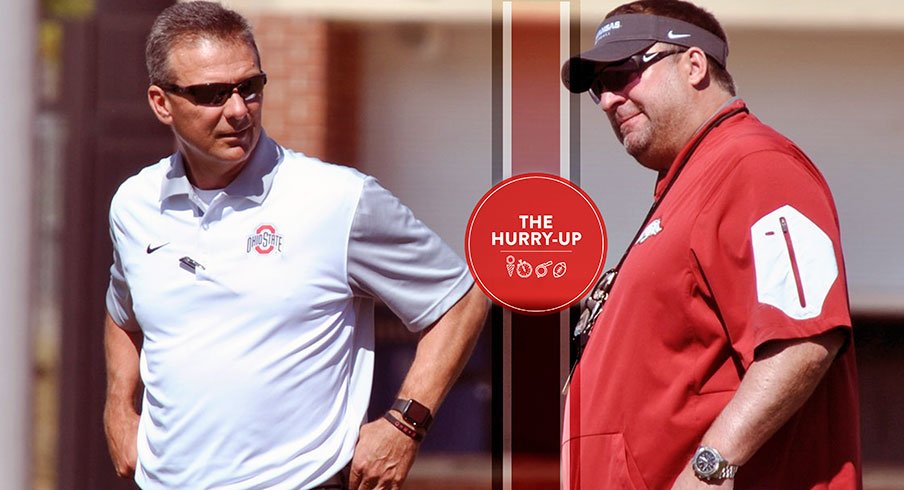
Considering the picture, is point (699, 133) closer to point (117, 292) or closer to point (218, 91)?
point (218, 91)

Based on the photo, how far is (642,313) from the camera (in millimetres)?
1916

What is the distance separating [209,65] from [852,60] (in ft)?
4.07

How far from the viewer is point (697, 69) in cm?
206

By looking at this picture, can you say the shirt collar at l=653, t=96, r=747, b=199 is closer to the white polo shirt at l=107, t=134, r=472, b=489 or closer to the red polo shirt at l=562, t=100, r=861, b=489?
the red polo shirt at l=562, t=100, r=861, b=489

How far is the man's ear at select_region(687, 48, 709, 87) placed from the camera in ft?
6.75

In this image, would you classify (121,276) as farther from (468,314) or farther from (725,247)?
(725,247)

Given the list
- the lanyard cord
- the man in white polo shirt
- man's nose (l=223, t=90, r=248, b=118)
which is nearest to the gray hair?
the man in white polo shirt

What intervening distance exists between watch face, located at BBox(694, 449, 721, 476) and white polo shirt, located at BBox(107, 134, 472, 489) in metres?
0.72

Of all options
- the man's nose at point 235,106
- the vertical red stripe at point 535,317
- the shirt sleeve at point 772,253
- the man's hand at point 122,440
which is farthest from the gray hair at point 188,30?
the shirt sleeve at point 772,253

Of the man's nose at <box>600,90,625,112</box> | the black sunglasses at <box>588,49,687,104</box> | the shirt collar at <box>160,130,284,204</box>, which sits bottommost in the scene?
the shirt collar at <box>160,130,284,204</box>

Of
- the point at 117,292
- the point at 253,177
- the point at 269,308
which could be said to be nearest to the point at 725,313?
the point at 269,308

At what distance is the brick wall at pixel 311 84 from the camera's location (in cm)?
241

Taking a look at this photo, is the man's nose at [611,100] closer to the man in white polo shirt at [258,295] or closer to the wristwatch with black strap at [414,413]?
the man in white polo shirt at [258,295]

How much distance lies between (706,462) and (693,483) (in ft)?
0.14
